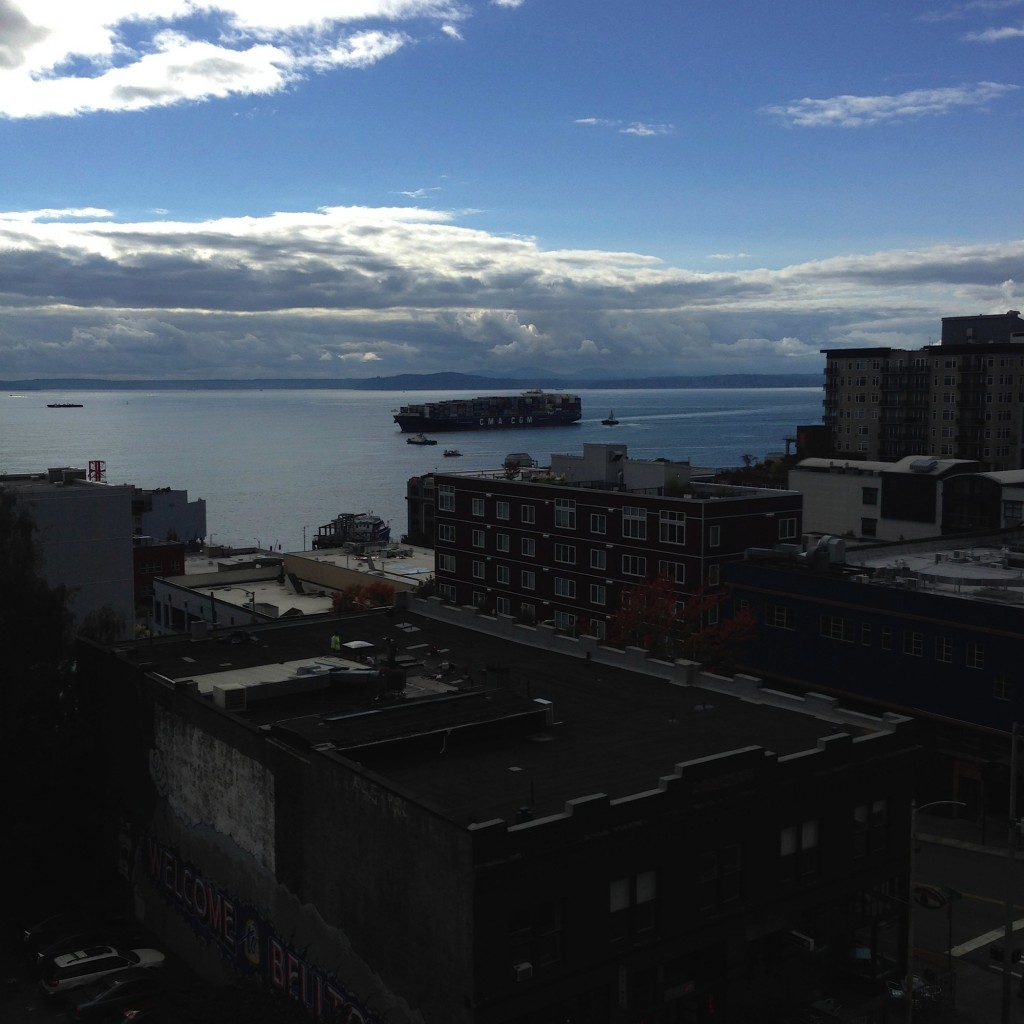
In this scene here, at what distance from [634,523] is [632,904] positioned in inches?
1877

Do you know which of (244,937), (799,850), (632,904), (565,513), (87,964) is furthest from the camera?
(565,513)

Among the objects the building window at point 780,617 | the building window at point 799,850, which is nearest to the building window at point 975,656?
the building window at point 780,617

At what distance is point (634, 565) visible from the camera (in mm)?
70000

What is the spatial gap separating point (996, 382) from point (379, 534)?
85.7 metres

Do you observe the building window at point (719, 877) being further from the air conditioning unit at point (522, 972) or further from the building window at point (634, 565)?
the building window at point (634, 565)

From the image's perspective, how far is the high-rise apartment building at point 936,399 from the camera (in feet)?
475

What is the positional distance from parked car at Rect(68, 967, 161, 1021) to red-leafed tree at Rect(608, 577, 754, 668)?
27.0 meters

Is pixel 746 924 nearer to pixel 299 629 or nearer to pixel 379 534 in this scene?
pixel 299 629

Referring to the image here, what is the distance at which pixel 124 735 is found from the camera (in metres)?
33.9

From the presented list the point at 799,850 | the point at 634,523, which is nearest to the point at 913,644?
the point at 799,850

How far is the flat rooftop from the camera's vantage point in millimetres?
25266

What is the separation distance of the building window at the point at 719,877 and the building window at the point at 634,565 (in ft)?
148

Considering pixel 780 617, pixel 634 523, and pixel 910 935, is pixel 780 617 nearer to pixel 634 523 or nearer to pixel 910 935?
pixel 634 523

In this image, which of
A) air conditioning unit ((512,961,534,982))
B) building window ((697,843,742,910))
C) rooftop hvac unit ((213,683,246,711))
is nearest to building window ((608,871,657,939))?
building window ((697,843,742,910))
